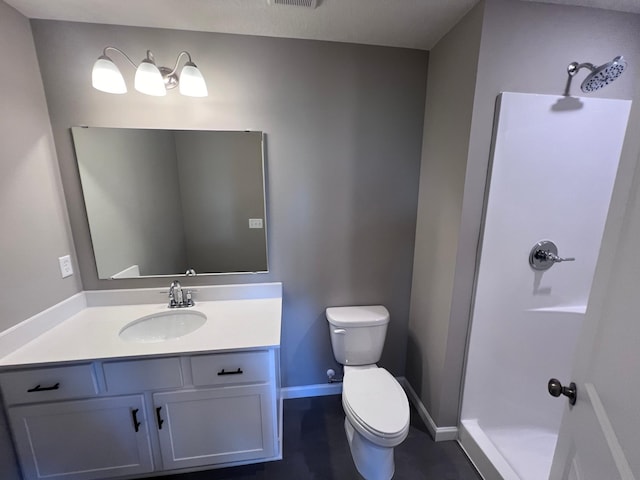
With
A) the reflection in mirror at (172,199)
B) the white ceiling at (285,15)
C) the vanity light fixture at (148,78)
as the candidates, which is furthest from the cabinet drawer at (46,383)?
the white ceiling at (285,15)

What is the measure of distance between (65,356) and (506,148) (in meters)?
2.20

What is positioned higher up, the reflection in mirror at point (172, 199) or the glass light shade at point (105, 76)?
the glass light shade at point (105, 76)

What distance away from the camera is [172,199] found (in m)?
1.58

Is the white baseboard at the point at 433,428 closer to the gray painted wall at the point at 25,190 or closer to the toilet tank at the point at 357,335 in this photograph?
the toilet tank at the point at 357,335

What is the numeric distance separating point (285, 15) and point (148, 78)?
73 cm

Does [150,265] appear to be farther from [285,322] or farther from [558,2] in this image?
[558,2]

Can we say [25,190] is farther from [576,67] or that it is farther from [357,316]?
[576,67]

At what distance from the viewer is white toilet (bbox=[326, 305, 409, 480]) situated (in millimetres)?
1251

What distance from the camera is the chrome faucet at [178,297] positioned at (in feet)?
5.27

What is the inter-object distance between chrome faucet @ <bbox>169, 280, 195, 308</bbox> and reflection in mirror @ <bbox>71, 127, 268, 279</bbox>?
10 cm

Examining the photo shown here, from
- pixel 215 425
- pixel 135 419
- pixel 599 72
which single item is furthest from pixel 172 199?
pixel 599 72

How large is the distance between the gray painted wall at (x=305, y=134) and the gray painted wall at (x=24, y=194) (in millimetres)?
75

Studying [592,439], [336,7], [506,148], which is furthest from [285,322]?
[336,7]

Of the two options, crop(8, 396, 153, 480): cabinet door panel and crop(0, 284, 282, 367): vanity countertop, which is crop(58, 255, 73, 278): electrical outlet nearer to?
crop(0, 284, 282, 367): vanity countertop
